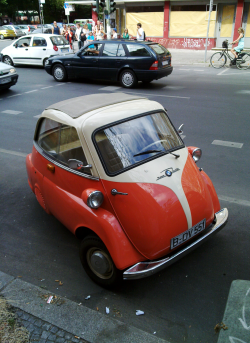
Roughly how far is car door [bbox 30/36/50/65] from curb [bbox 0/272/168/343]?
1638 centimetres

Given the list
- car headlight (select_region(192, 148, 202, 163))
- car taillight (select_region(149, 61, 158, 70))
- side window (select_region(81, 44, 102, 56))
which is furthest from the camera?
side window (select_region(81, 44, 102, 56))

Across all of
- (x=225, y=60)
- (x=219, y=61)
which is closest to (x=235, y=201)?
(x=225, y=60)

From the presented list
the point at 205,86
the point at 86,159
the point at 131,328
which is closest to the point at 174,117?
the point at 205,86

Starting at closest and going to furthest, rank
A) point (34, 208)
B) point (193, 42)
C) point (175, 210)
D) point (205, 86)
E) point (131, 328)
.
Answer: point (131, 328)
point (175, 210)
point (34, 208)
point (205, 86)
point (193, 42)

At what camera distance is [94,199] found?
330 cm

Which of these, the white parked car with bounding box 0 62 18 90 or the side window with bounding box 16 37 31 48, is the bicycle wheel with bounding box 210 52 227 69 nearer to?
the side window with bounding box 16 37 31 48

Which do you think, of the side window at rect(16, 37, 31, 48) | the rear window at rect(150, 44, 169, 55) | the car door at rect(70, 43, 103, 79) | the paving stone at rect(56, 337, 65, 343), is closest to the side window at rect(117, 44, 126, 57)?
the car door at rect(70, 43, 103, 79)

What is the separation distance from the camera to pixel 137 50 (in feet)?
42.1

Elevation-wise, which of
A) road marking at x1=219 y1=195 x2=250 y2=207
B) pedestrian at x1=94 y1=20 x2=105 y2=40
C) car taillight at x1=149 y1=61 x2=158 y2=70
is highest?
pedestrian at x1=94 y1=20 x2=105 y2=40

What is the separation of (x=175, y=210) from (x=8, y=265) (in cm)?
212

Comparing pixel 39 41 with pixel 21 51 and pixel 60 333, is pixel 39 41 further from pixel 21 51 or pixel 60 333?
pixel 60 333

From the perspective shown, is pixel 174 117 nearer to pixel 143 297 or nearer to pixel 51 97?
pixel 51 97

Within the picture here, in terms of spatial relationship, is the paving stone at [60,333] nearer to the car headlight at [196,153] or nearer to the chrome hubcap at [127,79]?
the car headlight at [196,153]

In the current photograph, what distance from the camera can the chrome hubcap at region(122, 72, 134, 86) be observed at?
13.2 metres
